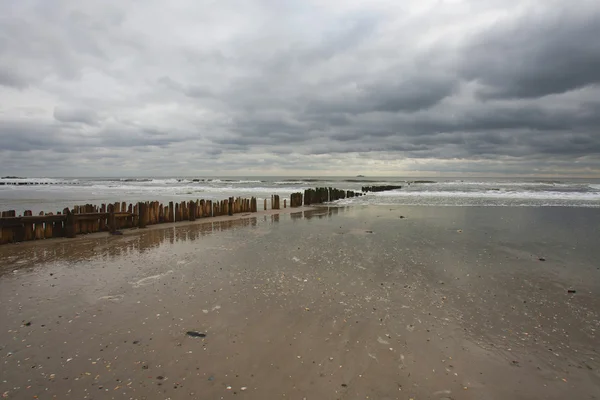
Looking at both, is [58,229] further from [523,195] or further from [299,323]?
[523,195]

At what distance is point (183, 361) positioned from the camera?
413 cm

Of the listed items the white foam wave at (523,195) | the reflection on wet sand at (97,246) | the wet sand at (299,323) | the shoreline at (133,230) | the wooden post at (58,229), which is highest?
the white foam wave at (523,195)

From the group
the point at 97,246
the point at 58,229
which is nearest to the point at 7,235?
the point at 58,229

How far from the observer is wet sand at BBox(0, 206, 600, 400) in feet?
12.4

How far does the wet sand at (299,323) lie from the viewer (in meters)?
3.77

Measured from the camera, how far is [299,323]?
520 centimetres

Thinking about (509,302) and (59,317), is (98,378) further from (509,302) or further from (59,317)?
(509,302)

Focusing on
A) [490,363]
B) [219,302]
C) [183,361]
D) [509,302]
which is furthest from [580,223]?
[183,361]

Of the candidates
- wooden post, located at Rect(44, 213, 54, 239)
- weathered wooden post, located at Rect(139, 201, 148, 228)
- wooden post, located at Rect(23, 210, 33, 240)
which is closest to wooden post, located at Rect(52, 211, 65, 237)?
wooden post, located at Rect(44, 213, 54, 239)

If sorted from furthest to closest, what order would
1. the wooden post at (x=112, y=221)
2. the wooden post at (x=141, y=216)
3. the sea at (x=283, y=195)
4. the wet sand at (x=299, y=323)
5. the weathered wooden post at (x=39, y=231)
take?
the sea at (x=283, y=195)
the wooden post at (x=141, y=216)
the wooden post at (x=112, y=221)
the weathered wooden post at (x=39, y=231)
the wet sand at (x=299, y=323)

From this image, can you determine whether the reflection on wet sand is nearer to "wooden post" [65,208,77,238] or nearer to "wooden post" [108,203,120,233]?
"wooden post" [65,208,77,238]

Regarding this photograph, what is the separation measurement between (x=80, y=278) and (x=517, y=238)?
14.1 metres

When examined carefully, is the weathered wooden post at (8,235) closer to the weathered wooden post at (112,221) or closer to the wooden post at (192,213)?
the weathered wooden post at (112,221)

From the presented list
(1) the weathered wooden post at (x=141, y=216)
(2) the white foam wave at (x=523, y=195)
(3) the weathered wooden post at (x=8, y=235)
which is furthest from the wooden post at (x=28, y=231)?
(2) the white foam wave at (x=523, y=195)
